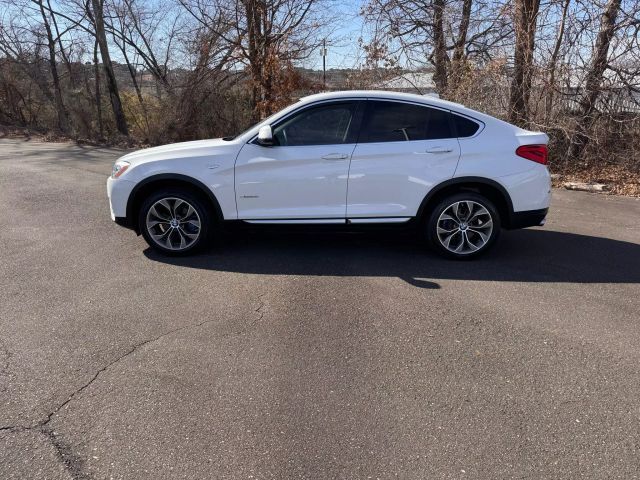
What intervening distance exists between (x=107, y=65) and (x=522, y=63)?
14689 millimetres

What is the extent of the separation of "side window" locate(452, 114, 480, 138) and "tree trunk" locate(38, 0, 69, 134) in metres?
19.1

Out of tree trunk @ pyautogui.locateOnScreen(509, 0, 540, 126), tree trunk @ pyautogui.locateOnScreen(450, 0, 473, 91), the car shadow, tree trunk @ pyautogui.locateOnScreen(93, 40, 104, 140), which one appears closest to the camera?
the car shadow

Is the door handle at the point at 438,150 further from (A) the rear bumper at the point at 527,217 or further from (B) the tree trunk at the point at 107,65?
(B) the tree trunk at the point at 107,65

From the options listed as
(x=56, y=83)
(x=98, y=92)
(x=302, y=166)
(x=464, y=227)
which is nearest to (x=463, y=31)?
(x=464, y=227)

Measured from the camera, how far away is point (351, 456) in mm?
2508

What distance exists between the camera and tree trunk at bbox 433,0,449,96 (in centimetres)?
1314

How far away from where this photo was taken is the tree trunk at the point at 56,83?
20.6 meters

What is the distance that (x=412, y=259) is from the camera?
5461 mm

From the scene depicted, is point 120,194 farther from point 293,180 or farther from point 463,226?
point 463,226

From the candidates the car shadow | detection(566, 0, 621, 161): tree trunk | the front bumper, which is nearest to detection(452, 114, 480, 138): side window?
the car shadow

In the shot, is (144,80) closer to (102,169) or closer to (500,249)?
(102,169)

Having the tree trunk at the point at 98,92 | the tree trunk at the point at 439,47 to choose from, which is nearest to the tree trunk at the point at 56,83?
the tree trunk at the point at 98,92

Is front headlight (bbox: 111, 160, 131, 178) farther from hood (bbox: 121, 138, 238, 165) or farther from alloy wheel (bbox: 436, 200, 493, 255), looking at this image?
alloy wheel (bbox: 436, 200, 493, 255)

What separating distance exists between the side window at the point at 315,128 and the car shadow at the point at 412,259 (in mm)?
997
